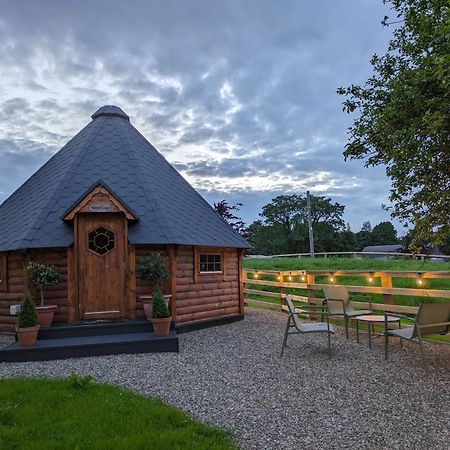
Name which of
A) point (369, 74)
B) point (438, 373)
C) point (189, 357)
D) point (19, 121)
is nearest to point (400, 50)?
point (369, 74)

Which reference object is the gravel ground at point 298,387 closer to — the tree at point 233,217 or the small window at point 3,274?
the small window at point 3,274

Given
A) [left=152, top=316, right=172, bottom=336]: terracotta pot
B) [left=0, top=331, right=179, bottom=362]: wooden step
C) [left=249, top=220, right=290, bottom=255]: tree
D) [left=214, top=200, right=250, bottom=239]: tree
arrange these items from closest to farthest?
[left=0, top=331, right=179, bottom=362]: wooden step
[left=152, top=316, right=172, bottom=336]: terracotta pot
[left=214, top=200, right=250, bottom=239]: tree
[left=249, top=220, right=290, bottom=255]: tree

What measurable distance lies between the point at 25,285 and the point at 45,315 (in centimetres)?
101

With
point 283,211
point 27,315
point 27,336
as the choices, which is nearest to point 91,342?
point 27,336

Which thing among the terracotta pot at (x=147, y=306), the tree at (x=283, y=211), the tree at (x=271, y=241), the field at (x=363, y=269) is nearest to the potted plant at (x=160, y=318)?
the terracotta pot at (x=147, y=306)

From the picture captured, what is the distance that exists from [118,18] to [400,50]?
6.99 meters

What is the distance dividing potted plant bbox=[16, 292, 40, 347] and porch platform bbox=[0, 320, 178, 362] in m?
0.14

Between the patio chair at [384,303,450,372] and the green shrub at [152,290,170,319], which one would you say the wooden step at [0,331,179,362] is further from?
the patio chair at [384,303,450,372]

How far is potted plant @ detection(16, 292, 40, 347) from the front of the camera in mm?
6812

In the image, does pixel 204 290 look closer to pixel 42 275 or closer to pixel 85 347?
pixel 85 347

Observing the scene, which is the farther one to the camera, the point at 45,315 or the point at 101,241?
the point at 101,241

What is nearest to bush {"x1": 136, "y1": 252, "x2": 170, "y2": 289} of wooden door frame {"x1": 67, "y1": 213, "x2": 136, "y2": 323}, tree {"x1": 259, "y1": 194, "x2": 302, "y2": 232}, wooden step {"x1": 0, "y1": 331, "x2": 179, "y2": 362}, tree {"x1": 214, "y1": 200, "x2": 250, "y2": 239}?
wooden door frame {"x1": 67, "y1": 213, "x2": 136, "y2": 323}

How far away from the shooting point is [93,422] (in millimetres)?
3602

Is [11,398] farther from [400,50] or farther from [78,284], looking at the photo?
[400,50]
